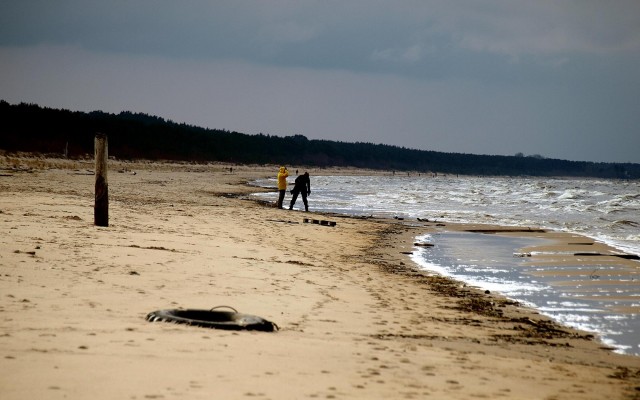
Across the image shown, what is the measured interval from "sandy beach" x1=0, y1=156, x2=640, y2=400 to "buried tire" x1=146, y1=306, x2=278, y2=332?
132 millimetres

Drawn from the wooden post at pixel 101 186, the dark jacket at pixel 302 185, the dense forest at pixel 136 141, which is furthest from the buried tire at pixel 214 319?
the dense forest at pixel 136 141

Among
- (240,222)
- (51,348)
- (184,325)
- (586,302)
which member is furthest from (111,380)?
(240,222)

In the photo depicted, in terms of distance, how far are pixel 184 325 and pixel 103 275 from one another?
2.72 meters

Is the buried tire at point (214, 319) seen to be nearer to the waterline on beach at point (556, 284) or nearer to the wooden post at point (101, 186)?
the waterline on beach at point (556, 284)

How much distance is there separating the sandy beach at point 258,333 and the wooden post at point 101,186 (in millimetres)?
788

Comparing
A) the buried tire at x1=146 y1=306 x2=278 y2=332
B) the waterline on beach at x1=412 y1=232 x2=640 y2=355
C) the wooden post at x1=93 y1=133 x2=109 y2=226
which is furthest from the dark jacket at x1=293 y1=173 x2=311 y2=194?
the buried tire at x1=146 y1=306 x2=278 y2=332

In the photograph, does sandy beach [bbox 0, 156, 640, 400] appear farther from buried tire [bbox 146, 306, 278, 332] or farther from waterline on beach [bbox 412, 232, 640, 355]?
waterline on beach [bbox 412, 232, 640, 355]

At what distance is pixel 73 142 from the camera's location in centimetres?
8312

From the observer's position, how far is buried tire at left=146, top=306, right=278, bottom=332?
672cm

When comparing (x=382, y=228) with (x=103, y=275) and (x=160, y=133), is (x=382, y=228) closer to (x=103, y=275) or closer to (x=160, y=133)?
(x=103, y=275)

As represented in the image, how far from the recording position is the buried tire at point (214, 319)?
22.0ft

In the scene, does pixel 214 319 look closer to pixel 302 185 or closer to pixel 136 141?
pixel 302 185

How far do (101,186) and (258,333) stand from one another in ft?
29.7

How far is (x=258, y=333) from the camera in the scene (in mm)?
6656
